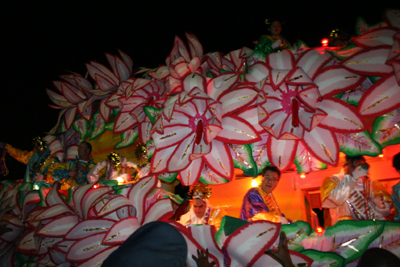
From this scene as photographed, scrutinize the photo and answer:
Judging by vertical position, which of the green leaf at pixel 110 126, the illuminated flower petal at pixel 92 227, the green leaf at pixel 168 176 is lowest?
the illuminated flower petal at pixel 92 227

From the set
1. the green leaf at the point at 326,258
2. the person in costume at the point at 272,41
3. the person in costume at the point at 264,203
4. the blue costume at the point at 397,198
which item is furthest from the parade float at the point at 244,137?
the person in costume at the point at 264,203

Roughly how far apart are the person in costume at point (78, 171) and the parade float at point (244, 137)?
0.93ft

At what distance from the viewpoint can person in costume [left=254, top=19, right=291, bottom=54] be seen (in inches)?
71.7

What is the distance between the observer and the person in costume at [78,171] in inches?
90.1

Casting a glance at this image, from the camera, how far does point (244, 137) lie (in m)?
1.40

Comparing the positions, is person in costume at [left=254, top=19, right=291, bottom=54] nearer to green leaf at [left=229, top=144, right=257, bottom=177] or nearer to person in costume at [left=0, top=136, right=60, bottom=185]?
green leaf at [left=229, top=144, right=257, bottom=177]

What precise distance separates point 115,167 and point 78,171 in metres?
0.35

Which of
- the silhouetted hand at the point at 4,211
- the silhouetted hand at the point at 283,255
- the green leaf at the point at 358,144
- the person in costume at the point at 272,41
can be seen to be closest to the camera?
the silhouetted hand at the point at 283,255

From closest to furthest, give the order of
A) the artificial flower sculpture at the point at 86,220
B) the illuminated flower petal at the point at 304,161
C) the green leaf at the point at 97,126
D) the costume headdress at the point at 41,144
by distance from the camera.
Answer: the illuminated flower petal at the point at 304,161 < the artificial flower sculpture at the point at 86,220 < the green leaf at the point at 97,126 < the costume headdress at the point at 41,144

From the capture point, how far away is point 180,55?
181 cm

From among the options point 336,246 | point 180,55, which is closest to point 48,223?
point 180,55

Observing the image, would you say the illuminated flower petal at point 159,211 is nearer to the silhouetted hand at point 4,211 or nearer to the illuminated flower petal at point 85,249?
the illuminated flower petal at point 85,249

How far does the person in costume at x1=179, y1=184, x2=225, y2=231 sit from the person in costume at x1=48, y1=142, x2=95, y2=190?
785 mm

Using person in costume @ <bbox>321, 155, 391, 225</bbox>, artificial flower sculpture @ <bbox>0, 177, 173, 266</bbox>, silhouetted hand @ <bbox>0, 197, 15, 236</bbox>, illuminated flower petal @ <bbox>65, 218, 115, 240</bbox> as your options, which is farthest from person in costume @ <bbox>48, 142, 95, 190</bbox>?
person in costume @ <bbox>321, 155, 391, 225</bbox>
